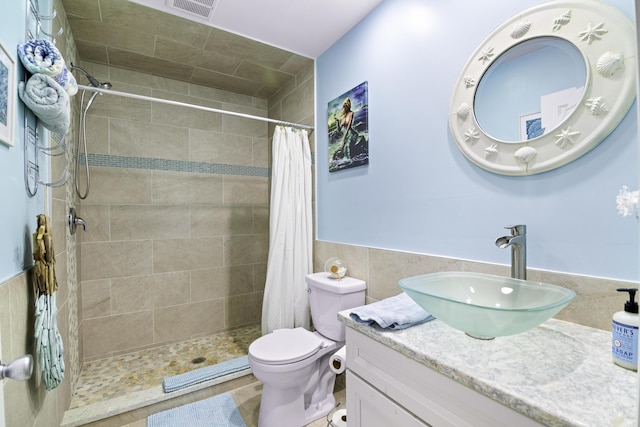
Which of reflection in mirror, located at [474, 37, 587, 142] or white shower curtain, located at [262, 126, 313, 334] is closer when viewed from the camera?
reflection in mirror, located at [474, 37, 587, 142]

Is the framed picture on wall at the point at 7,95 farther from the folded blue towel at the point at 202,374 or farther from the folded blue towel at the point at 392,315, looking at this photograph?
the folded blue towel at the point at 202,374

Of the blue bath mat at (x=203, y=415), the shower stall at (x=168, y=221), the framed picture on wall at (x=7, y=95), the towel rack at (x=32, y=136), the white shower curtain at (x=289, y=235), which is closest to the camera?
the framed picture on wall at (x=7, y=95)

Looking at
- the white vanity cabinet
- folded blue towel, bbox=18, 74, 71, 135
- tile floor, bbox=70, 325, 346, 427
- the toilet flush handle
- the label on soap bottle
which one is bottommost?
tile floor, bbox=70, 325, 346, 427

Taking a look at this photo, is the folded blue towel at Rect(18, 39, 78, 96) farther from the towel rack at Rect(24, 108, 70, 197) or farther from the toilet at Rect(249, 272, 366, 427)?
the toilet at Rect(249, 272, 366, 427)

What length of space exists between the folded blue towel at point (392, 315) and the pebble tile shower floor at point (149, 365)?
1.68m

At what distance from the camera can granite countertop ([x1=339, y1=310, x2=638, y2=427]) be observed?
0.58m

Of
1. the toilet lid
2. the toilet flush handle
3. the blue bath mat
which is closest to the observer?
the toilet lid

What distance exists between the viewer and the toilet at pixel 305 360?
155 cm

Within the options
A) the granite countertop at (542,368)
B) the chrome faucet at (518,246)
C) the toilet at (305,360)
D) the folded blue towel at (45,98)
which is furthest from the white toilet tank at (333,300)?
the folded blue towel at (45,98)

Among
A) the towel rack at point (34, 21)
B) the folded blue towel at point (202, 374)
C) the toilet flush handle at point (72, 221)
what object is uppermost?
the towel rack at point (34, 21)

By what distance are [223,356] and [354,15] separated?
269 centimetres

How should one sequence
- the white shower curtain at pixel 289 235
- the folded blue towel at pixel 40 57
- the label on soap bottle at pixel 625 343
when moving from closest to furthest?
the label on soap bottle at pixel 625 343 → the folded blue towel at pixel 40 57 → the white shower curtain at pixel 289 235

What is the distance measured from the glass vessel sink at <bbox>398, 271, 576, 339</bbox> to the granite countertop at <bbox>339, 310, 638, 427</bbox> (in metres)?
0.07

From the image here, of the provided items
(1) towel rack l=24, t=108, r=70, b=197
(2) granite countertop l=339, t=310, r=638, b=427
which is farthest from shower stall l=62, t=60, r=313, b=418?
(2) granite countertop l=339, t=310, r=638, b=427
